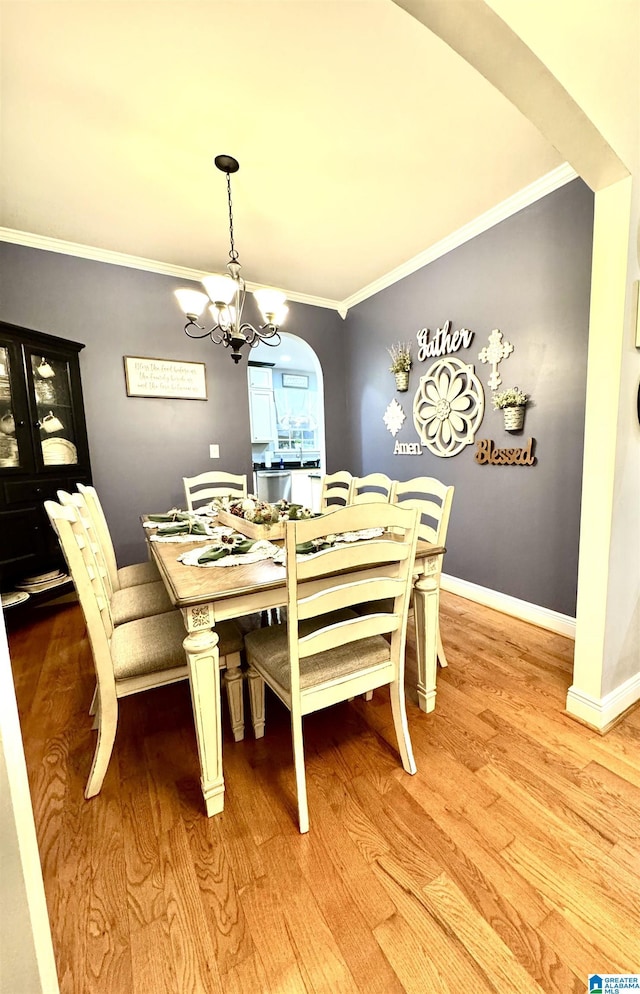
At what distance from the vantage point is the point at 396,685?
1.33 metres

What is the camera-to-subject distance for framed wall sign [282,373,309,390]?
6367 mm

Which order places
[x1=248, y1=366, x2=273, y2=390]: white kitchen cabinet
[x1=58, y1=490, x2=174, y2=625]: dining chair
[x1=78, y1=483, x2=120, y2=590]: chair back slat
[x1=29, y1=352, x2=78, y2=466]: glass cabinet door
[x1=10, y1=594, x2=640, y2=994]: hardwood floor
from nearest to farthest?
[x1=10, y1=594, x2=640, y2=994]: hardwood floor, [x1=58, y1=490, x2=174, y2=625]: dining chair, [x1=78, y1=483, x2=120, y2=590]: chair back slat, [x1=29, y1=352, x2=78, y2=466]: glass cabinet door, [x1=248, y1=366, x2=273, y2=390]: white kitchen cabinet

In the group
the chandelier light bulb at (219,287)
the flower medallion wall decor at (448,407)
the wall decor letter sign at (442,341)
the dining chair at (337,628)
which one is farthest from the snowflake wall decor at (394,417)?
the dining chair at (337,628)

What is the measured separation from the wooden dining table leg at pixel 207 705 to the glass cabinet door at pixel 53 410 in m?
2.27

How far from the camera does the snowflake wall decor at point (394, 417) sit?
331cm

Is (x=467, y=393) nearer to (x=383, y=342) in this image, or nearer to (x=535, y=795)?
(x=383, y=342)

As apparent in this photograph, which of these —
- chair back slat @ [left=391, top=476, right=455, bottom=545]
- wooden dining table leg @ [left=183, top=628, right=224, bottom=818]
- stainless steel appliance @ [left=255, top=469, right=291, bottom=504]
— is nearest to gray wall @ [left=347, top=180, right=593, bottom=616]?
chair back slat @ [left=391, top=476, right=455, bottom=545]

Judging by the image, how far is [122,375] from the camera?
3072 millimetres

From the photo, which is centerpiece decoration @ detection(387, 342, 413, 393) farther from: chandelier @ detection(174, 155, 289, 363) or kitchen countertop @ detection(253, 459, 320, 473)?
kitchen countertop @ detection(253, 459, 320, 473)

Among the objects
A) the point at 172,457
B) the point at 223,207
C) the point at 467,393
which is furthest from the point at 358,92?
the point at 172,457

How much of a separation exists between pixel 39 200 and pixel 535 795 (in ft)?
12.7

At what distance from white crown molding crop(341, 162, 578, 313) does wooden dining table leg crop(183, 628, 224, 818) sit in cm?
267

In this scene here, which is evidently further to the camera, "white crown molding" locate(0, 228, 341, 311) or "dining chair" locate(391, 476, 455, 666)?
"white crown molding" locate(0, 228, 341, 311)

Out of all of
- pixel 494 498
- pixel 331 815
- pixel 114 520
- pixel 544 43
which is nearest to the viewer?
pixel 544 43
